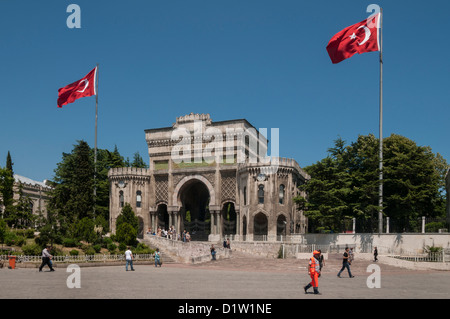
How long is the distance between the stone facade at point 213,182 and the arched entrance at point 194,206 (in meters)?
0.12

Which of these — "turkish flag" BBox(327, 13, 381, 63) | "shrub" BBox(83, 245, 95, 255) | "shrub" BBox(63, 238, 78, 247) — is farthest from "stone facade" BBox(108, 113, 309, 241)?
"shrub" BBox(63, 238, 78, 247)

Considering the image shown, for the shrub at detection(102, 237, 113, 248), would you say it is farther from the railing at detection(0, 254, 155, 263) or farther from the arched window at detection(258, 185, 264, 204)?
the arched window at detection(258, 185, 264, 204)

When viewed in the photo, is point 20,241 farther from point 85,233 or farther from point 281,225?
point 281,225

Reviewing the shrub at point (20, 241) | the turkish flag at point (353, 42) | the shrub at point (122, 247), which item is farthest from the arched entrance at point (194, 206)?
the turkish flag at point (353, 42)

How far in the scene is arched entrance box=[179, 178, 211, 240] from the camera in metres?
56.6

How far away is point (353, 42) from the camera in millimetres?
38000

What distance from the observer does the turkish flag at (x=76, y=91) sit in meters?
50.4

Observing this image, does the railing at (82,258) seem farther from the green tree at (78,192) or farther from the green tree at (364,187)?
the green tree at (364,187)

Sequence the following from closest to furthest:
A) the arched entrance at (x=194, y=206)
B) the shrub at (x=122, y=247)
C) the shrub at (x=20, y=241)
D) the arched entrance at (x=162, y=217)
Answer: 1. the shrub at (x=20, y=241)
2. the shrub at (x=122, y=247)
3. the arched entrance at (x=194, y=206)
4. the arched entrance at (x=162, y=217)

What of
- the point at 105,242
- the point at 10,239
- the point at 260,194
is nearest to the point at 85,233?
the point at 105,242

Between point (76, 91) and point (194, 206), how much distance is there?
1967cm

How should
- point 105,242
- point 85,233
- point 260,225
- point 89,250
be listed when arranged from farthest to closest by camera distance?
1. point 260,225
2. point 105,242
3. point 85,233
4. point 89,250
